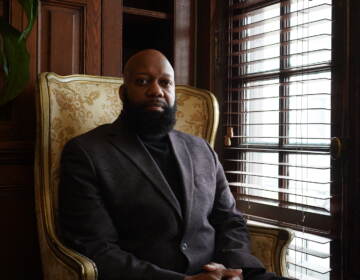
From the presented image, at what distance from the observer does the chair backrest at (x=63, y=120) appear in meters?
1.58

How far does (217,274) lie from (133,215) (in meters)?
0.35

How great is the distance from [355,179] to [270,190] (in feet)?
1.40

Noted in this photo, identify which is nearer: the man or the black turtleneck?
the man

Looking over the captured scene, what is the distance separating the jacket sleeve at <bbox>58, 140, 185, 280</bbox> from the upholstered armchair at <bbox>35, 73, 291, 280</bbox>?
3.1 inches

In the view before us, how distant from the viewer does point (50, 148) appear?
173 centimetres

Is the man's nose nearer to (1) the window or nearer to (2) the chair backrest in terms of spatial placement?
(2) the chair backrest

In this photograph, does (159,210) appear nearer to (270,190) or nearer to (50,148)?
(50,148)

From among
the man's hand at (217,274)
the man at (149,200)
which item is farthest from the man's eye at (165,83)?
the man's hand at (217,274)

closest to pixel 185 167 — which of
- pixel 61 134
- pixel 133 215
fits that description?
pixel 133 215

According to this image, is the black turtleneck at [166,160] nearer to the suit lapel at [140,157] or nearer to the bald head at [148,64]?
the suit lapel at [140,157]

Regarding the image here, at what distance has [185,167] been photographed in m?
1.66

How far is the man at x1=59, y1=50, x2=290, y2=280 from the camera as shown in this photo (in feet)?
4.68

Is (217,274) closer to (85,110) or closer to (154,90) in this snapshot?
(154,90)

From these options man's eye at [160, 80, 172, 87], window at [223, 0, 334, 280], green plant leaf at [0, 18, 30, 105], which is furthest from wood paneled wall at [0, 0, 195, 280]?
window at [223, 0, 334, 280]
